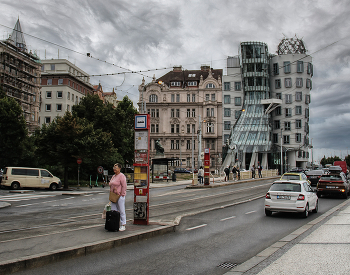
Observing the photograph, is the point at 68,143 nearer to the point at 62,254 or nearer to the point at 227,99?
the point at 62,254

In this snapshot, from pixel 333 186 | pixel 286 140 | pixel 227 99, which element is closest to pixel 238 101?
pixel 227 99

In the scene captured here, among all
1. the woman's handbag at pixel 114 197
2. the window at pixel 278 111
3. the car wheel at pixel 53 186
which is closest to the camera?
the woman's handbag at pixel 114 197

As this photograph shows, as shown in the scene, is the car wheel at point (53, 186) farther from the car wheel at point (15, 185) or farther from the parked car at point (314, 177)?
the parked car at point (314, 177)

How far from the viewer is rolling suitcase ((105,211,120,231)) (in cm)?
970

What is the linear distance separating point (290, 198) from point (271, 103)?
7071 cm

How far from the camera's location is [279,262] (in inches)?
269

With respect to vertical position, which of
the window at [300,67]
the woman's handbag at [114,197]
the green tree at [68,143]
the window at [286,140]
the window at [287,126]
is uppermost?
the window at [300,67]

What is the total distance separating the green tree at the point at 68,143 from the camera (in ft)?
110

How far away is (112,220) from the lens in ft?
31.8

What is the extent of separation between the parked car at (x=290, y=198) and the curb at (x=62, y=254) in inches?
257

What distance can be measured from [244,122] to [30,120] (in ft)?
148

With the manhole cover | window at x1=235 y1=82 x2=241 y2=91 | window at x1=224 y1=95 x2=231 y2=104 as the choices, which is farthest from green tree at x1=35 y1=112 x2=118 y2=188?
window at x1=235 y1=82 x2=241 y2=91

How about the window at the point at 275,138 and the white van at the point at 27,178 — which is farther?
the window at the point at 275,138

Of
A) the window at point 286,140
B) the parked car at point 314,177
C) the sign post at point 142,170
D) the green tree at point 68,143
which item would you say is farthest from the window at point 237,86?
the sign post at point 142,170
